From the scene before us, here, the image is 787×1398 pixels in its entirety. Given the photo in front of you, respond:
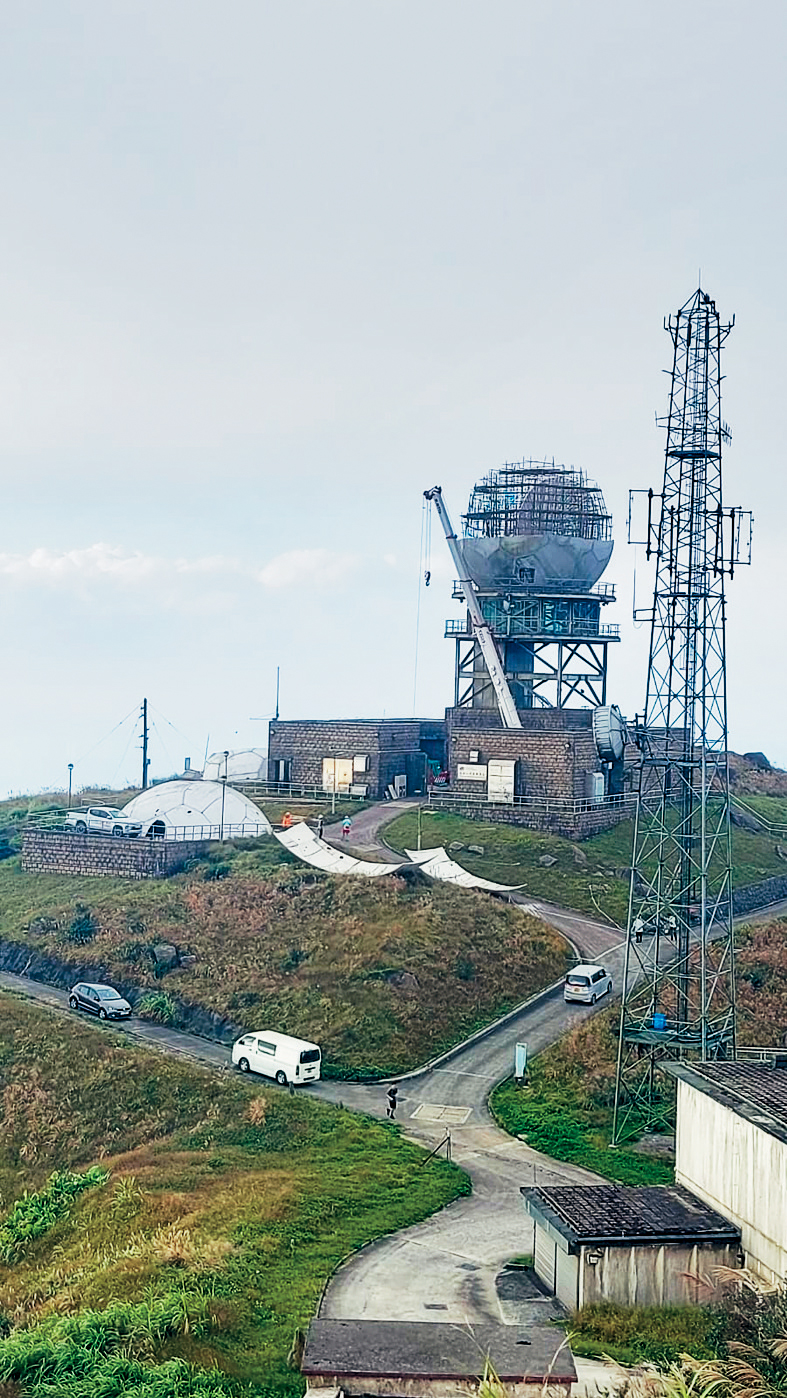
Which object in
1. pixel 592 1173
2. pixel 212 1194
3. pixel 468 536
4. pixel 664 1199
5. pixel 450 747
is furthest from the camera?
pixel 468 536

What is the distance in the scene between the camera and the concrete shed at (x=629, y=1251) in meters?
21.2

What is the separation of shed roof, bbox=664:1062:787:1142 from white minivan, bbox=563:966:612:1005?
13.9 meters

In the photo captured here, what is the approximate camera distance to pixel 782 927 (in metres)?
47.8

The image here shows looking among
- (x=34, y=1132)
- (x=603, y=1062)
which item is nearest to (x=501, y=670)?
(x=603, y=1062)

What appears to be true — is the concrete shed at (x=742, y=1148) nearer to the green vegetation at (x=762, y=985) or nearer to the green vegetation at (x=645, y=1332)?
the green vegetation at (x=645, y=1332)

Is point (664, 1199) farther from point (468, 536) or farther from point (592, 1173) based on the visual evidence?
point (468, 536)

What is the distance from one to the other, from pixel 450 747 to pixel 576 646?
8.99 meters

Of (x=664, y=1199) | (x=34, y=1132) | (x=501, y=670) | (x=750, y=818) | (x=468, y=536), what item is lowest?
(x=34, y=1132)

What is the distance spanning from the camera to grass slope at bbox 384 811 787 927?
50375mm

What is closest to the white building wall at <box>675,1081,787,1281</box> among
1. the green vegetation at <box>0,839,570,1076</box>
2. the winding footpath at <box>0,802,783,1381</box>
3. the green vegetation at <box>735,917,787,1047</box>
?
the winding footpath at <box>0,802,783,1381</box>

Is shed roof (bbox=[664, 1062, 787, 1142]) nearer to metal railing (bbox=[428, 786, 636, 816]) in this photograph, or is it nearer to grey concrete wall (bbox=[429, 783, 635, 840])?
grey concrete wall (bbox=[429, 783, 635, 840])

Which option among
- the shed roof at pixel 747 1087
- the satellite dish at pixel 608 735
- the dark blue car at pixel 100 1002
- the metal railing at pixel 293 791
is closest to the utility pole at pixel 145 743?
the metal railing at pixel 293 791

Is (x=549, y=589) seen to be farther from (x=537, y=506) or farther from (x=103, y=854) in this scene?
(x=103, y=854)

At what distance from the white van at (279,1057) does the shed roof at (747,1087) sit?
12.4 metres
